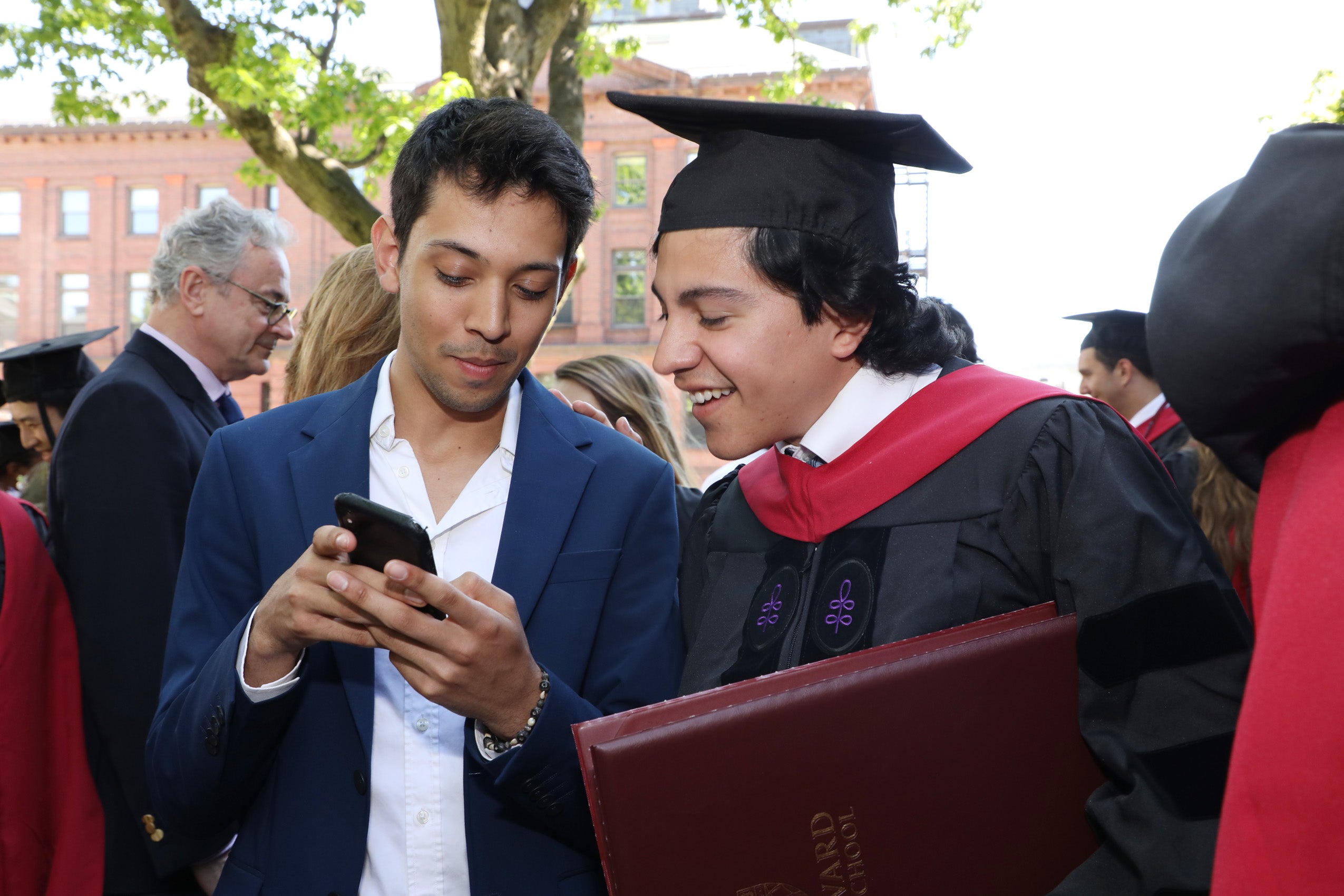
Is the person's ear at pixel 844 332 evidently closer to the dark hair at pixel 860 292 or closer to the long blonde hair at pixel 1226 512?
the dark hair at pixel 860 292

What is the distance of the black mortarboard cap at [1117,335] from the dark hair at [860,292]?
4.20 metres

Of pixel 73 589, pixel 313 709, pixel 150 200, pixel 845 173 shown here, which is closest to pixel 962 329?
pixel 845 173

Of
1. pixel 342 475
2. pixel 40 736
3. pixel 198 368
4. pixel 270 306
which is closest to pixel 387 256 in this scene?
pixel 342 475

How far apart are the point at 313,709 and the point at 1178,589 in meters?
1.40

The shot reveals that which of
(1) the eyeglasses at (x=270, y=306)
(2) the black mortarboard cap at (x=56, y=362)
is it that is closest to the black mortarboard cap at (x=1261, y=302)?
(1) the eyeglasses at (x=270, y=306)

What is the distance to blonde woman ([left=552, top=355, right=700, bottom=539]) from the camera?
405 centimetres

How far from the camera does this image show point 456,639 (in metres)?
1.51

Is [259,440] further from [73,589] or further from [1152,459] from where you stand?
[1152,459]

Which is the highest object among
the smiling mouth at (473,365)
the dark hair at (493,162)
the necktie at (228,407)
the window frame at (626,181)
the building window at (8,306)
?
the window frame at (626,181)

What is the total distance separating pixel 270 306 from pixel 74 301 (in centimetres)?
3142

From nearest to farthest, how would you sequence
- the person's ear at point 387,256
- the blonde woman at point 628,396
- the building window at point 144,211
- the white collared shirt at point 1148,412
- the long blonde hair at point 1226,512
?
the person's ear at point 387,256 → the long blonde hair at point 1226,512 → the blonde woman at point 628,396 → the white collared shirt at point 1148,412 → the building window at point 144,211

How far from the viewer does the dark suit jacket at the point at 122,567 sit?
111 inches

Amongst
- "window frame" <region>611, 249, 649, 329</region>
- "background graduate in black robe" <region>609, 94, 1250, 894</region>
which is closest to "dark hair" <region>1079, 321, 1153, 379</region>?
"background graduate in black robe" <region>609, 94, 1250, 894</region>

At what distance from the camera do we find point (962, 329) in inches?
92.7
